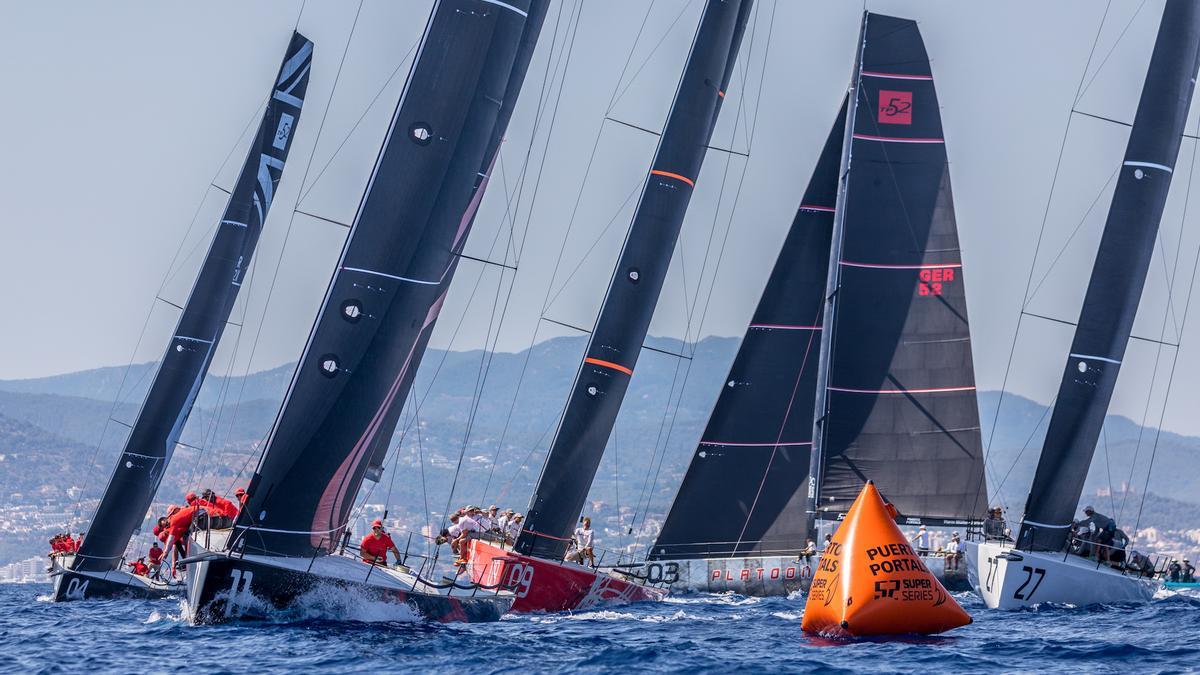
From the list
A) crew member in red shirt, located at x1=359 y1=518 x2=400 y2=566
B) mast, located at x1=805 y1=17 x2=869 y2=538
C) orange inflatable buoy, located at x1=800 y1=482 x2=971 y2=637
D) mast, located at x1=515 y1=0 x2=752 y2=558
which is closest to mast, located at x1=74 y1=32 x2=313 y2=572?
mast, located at x1=515 y1=0 x2=752 y2=558

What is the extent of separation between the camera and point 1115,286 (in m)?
24.9

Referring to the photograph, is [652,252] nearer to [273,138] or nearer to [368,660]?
[273,138]

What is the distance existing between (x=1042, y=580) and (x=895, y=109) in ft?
30.1

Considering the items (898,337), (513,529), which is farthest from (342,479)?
(898,337)

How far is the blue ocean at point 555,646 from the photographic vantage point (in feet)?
49.2

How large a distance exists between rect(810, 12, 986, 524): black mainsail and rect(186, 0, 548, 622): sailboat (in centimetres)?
973

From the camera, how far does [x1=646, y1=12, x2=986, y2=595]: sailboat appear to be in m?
26.8

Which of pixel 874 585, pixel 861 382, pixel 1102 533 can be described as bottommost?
pixel 874 585

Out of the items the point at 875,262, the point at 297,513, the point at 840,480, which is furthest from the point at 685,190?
the point at 297,513

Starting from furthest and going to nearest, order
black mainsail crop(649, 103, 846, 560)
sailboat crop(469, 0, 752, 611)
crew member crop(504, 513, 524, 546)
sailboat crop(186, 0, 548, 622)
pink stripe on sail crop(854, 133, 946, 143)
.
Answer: pink stripe on sail crop(854, 133, 946, 143)
black mainsail crop(649, 103, 846, 560)
crew member crop(504, 513, 524, 546)
sailboat crop(469, 0, 752, 611)
sailboat crop(186, 0, 548, 622)

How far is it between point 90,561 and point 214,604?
10055 millimetres

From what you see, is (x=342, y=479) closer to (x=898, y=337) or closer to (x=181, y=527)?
(x=181, y=527)

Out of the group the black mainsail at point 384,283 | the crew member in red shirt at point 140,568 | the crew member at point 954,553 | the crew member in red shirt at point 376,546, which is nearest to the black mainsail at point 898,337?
the crew member at point 954,553

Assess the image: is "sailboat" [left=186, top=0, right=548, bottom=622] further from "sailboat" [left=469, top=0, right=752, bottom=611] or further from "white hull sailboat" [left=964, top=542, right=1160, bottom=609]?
"white hull sailboat" [left=964, top=542, right=1160, bottom=609]
